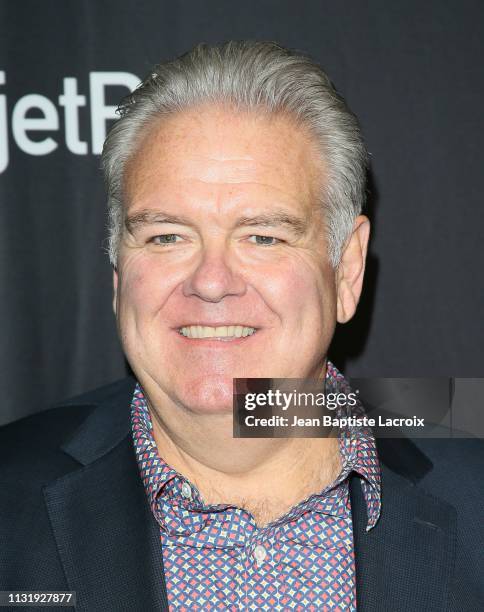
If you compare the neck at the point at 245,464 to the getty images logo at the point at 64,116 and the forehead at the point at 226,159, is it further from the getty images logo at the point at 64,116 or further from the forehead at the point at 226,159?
the getty images logo at the point at 64,116

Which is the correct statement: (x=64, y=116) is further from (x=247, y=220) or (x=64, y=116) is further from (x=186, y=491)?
(x=186, y=491)

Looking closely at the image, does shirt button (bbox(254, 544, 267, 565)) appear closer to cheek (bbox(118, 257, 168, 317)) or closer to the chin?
the chin

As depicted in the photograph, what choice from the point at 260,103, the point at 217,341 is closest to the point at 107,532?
the point at 217,341

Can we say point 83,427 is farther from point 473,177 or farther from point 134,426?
point 473,177

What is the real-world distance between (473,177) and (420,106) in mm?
260

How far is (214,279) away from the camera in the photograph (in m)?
1.59

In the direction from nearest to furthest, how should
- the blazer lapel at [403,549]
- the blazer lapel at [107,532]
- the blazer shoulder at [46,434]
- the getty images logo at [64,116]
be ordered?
the blazer lapel at [107,532] → the blazer lapel at [403,549] → the blazer shoulder at [46,434] → the getty images logo at [64,116]

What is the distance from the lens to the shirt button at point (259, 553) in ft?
5.45

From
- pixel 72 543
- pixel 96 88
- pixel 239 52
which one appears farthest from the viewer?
pixel 96 88

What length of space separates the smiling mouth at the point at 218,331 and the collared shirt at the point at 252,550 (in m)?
0.30

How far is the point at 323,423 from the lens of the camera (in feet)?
6.15

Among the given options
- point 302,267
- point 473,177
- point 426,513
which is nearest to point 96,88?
point 302,267

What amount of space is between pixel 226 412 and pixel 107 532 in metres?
0.35

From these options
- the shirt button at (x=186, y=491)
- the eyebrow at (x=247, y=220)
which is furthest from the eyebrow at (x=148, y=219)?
the shirt button at (x=186, y=491)
